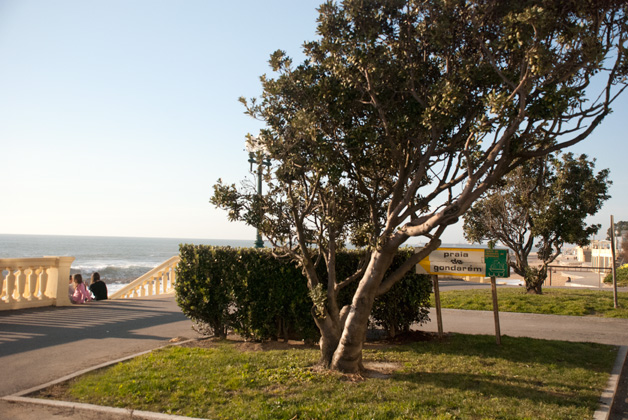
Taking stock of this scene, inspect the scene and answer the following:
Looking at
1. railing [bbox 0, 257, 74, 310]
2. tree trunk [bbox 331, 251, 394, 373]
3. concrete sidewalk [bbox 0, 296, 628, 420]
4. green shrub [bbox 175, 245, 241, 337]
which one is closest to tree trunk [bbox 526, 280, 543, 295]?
concrete sidewalk [bbox 0, 296, 628, 420]

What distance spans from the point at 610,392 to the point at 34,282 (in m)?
13.9

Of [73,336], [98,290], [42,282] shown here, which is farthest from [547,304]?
[42,282]

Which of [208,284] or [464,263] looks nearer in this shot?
[464,263]

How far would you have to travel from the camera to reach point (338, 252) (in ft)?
29.7

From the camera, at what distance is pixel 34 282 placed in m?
13.7

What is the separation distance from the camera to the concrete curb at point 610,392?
5.26m

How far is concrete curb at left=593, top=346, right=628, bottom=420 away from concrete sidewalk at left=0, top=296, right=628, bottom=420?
82.3 inches

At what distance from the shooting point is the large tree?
243 inches

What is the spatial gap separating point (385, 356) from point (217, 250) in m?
3.77

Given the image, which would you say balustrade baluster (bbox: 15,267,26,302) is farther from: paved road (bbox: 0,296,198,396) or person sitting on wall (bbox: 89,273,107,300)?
person sitting on wall (bbox: 89,273,107,300)

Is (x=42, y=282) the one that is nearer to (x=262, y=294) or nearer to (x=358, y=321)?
(x=262, y=294)

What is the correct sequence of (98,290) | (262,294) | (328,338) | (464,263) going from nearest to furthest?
(328,338) < (262,294) < (464,263) < (98,290)

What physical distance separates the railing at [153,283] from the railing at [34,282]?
15.8ft

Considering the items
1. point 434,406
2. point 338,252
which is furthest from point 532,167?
point 434,406
